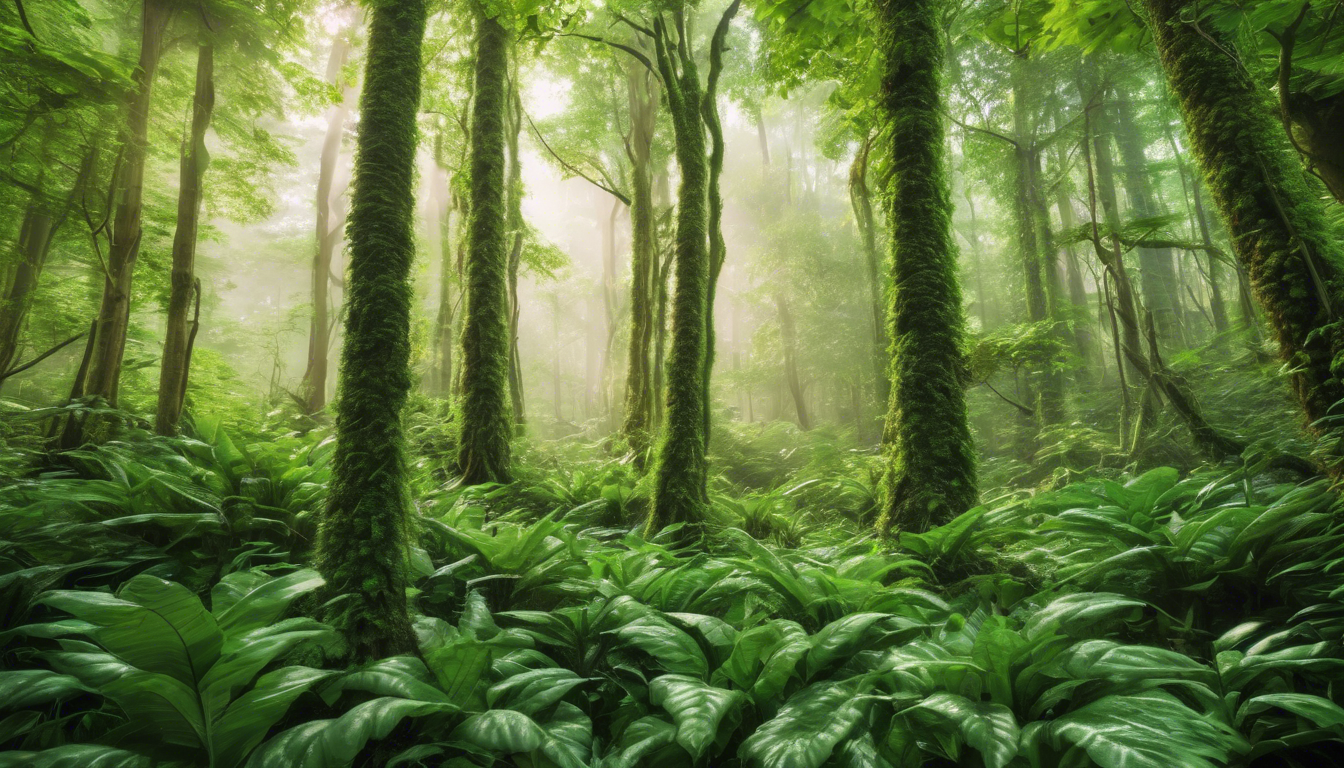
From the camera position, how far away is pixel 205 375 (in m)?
10.1

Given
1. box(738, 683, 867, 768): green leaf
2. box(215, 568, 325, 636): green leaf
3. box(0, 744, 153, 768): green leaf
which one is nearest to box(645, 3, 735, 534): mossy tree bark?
box(738, 683, 867, 768): green leaf

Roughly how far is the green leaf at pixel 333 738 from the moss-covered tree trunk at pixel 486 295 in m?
4.72

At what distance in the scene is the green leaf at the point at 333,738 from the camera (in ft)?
5.54

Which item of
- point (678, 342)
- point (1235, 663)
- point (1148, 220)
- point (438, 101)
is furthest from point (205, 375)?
point (1148, 220)

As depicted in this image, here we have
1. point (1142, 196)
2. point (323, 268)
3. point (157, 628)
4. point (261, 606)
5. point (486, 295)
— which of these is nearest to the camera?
point (157, 628)

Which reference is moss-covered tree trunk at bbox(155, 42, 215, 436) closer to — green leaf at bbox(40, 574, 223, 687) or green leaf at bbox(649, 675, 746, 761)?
green leaf at bbox(40, 574, 223, 687)

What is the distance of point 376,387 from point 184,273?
5.12m

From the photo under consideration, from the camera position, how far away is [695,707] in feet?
6.44

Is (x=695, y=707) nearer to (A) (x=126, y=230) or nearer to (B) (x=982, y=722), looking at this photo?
(B) (x=982, y=722)

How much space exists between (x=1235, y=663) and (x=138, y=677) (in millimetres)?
3741

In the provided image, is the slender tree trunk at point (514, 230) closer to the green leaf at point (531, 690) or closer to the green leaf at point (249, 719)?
the green leaf at point (531, 690)

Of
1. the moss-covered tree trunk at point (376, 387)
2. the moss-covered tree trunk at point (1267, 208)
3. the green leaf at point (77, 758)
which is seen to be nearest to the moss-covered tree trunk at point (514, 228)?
the moss-covered tree trunk at point (376, 387)

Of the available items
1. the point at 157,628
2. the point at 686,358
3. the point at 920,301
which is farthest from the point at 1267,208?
the point at 157,628

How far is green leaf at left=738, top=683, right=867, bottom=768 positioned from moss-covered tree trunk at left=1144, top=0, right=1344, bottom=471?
8.49 feet
